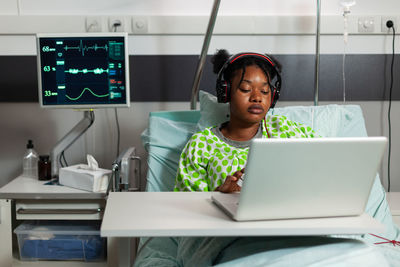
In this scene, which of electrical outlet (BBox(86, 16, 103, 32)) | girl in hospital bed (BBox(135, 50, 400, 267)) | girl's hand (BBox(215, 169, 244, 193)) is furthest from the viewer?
electrical outlet (BBox(86, 16, 103, 32))

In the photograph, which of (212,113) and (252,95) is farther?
(212,113)

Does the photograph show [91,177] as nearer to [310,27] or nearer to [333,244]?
[333,244]

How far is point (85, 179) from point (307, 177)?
116 cm

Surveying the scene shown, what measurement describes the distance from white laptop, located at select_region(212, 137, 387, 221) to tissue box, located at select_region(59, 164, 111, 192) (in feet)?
3.22

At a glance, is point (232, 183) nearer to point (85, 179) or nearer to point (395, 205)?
point (85, 179)

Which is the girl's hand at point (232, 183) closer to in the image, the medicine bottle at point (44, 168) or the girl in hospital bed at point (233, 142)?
the girl in hospital bed at point (233, 142)

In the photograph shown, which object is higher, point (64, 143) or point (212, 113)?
point (212, 113)

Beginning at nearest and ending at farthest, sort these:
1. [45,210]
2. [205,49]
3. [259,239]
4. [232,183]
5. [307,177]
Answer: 1. [307,177]
2. [259,239]
3. [232,183]
4. [45,210]
5. [205,49]

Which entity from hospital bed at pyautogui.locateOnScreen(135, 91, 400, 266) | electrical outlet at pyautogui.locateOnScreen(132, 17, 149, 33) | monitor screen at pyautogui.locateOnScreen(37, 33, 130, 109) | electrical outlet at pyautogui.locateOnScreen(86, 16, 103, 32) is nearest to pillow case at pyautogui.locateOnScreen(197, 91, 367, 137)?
hospital bed at pyautogui.locateOnScreen(135, 91, 400, 266)

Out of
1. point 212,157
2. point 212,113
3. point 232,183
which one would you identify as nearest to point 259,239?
point 232,183

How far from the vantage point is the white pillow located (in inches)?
73.5

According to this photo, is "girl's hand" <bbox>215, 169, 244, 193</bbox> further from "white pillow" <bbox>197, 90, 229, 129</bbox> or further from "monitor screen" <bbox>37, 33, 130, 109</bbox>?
"monitor screen" <bbox>37, 33, 130, 109</bbox>

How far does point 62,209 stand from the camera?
187 cm

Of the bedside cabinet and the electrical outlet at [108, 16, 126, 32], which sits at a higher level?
the electrical outlet at [108, 16, 126, 32]
